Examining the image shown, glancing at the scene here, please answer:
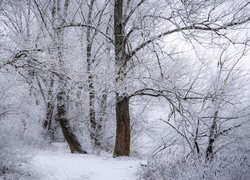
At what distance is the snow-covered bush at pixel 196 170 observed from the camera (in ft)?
22.4

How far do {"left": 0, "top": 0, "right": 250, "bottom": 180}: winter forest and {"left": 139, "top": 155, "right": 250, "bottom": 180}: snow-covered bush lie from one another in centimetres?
3

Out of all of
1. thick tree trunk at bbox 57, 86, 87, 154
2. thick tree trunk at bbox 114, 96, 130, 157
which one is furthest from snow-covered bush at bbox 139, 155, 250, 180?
thick tree trunk at bbox 57, 86, 87, 154

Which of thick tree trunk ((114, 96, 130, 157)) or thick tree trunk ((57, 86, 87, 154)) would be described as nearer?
thick tree trunk ((114, 96, 130, 157))

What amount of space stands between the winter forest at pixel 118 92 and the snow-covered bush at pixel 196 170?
1.1 inches

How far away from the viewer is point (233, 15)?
1091 centimetres

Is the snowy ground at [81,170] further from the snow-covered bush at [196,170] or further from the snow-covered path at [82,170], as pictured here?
the snow-covered bush at [196,170]

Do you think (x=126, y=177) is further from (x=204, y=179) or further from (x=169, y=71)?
(x=169, y=71)

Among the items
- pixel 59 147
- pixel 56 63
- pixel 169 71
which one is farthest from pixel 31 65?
pixel 59 147

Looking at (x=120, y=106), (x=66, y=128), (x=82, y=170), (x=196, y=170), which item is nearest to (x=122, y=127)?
(x=120, y=106)

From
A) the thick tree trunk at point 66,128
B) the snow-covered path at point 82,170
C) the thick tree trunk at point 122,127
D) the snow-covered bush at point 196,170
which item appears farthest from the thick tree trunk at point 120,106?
the snow-covered bush at point 196,170

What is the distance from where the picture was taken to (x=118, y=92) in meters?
11.5

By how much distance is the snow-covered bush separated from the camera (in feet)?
22.4

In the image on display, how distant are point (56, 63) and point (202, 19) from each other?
4.80 metres

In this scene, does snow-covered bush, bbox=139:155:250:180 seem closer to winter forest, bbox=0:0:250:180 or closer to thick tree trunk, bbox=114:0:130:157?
winter forest, bbox=0:0:250:180
